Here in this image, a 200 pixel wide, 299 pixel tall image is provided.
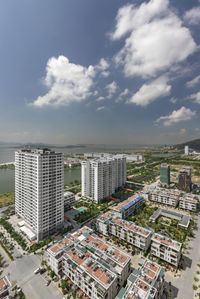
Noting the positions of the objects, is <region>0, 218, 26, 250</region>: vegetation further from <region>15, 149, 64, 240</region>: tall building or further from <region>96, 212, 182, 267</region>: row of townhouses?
<region>96, 212, 182, 267</region>: row of townhouses

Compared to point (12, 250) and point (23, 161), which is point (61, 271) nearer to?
point (12, 250)

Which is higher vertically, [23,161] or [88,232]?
[23,161]

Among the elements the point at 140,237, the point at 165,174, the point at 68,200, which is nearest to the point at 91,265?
the point at 140,237

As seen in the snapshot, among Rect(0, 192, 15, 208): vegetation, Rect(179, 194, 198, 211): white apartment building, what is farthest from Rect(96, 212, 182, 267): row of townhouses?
Rect(0, 192, 15, 208): vegetation

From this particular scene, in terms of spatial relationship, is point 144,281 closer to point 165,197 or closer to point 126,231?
point 126,231

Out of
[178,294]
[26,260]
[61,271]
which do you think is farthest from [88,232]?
[178,294]

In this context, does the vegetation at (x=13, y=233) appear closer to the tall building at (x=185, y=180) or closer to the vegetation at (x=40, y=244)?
the vegetation at (x=40, y=244)
